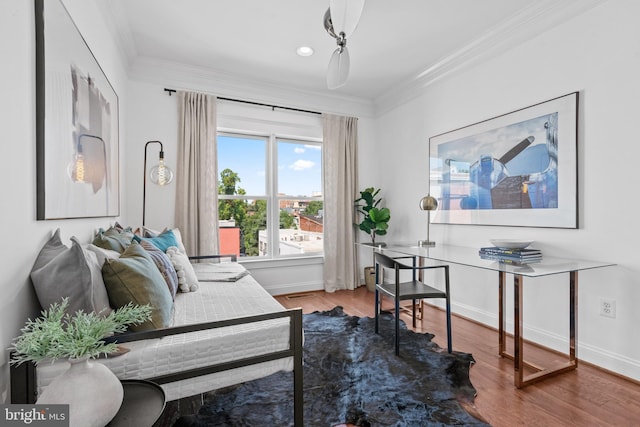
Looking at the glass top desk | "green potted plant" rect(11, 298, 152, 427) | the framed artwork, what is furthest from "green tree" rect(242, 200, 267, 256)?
"green potted plant" rect(11, 298, 152, 427)

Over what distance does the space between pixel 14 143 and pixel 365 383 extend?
81.4 inches

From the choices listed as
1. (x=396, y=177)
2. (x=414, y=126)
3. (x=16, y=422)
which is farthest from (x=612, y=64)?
(x=16, y=422)

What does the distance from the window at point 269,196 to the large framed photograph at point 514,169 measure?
1.70m

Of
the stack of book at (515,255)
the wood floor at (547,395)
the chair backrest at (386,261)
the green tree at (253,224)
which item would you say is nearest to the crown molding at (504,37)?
the stack of book at (515,255)

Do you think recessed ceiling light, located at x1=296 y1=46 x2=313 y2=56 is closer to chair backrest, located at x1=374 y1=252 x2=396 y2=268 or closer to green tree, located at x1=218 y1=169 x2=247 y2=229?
green tree, located at x1=218 y1=169 x2=247 y2=229

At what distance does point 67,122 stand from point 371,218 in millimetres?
3137

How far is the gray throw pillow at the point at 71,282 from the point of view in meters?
1.18

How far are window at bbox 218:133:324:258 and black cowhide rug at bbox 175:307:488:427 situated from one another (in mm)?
1812

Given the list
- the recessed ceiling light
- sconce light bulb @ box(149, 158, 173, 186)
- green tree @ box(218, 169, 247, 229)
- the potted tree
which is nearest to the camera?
sconce light bulb @ box(149, 158, 173, 186)

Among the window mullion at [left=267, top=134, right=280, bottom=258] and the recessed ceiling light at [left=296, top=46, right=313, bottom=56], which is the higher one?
the recessed ceiling light at [left=296, top=46, right=313, bottom=56]

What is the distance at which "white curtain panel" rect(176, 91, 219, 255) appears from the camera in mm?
3391

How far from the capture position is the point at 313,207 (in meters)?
4.37

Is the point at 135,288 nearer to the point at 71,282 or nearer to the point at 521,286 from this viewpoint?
the point at 71,282

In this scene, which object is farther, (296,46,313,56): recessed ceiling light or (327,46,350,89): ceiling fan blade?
(296,46,313,56): recessed ceiling light
